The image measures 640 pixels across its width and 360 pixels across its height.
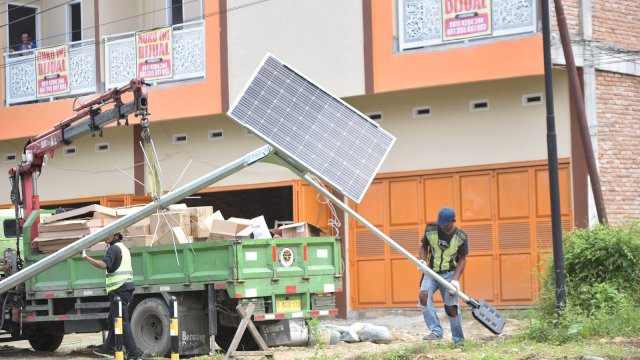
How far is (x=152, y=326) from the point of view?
15.9 m

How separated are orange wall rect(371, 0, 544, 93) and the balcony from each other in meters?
4.35

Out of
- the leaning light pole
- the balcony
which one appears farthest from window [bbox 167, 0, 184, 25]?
the leaning light pole

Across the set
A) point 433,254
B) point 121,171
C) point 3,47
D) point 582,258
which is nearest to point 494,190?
point 582,258

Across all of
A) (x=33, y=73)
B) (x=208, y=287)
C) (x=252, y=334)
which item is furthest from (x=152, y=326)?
(x=33, y=73)

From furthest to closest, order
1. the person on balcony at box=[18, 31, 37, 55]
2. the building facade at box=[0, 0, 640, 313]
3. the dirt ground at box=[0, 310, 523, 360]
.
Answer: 1. the person on balcony at box=[18, 31, 37, 55]
2. the building facade at box=[0, 0, 640, 313]
3. the dirt ground at box=[0, 310, 523, 360]

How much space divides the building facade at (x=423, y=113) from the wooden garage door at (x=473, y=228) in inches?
1.0

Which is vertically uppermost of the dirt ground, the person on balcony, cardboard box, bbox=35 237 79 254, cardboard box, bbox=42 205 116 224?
the person on balcony

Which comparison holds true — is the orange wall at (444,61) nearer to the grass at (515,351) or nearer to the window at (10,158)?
the grass at (515,351)

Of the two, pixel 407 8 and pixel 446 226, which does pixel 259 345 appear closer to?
pixel 446 226

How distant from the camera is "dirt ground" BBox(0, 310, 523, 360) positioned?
15.6 metres

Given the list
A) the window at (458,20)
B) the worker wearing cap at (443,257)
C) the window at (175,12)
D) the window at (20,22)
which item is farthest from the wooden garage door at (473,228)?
the window at (20,22)

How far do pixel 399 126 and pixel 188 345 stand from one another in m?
7.66

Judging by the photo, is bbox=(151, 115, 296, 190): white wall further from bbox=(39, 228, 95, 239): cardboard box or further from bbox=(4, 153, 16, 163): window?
bbox=(39, 228, 95, 239): cardboard box

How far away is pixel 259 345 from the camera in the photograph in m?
15.0
